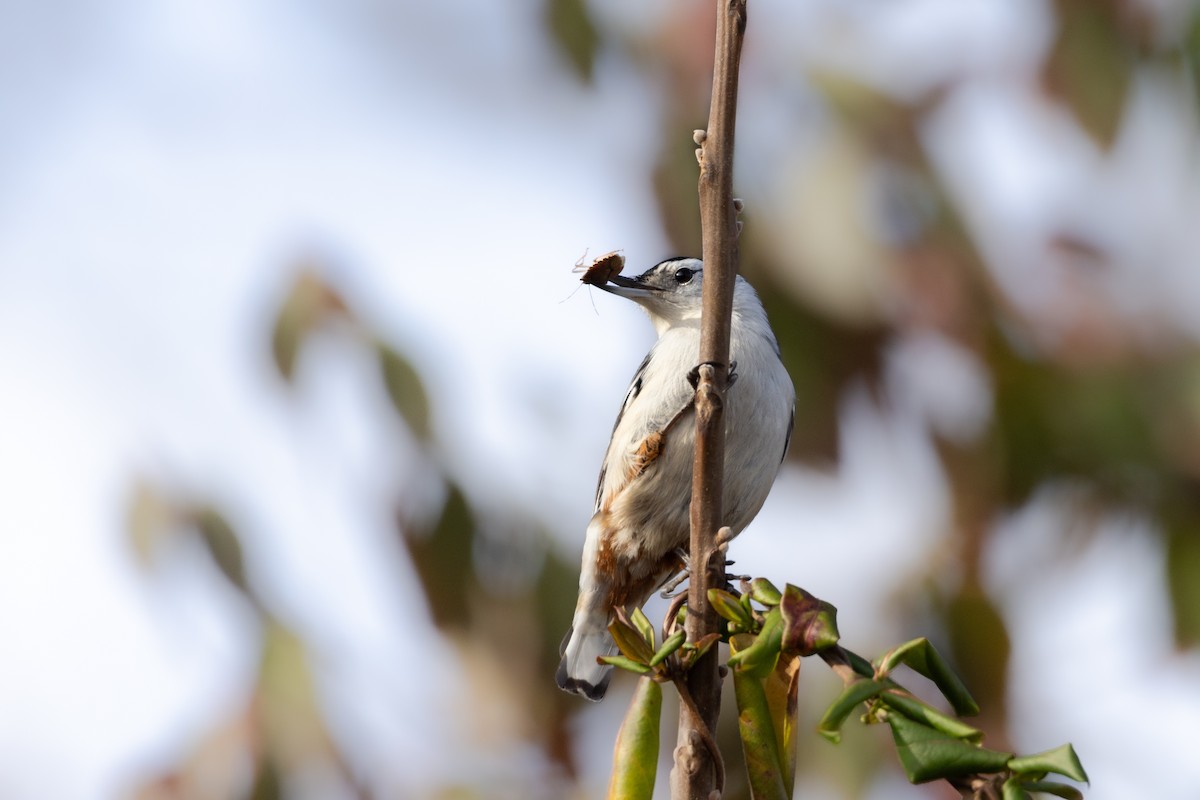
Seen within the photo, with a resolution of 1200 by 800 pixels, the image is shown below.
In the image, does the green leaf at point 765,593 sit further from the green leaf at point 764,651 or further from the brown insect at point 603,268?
the brown insect at point 603,268

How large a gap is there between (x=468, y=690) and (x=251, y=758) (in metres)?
0.83

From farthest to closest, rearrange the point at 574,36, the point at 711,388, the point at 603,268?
the point at 574,36 → the point at 603,268 → the point at 711,388

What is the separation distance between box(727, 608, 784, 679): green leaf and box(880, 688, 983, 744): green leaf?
185 mm

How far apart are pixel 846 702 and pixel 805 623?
0.18m

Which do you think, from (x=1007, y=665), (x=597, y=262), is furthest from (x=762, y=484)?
(x=1007, y=665)

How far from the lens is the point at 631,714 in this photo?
1812 millimetres

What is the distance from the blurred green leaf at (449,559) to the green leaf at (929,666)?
288cm

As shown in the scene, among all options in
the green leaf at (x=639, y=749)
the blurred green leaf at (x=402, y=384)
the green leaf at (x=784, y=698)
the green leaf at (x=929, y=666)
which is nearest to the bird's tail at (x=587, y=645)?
the blurred green leaf at (x=402, y=384)

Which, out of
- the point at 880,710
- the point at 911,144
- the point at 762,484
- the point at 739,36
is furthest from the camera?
the point at 911,144

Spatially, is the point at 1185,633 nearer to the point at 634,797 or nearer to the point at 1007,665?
the point at 1007,665

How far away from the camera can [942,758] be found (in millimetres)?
1298

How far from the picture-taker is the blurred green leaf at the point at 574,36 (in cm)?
475

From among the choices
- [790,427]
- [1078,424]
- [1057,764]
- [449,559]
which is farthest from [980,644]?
[1057,764]

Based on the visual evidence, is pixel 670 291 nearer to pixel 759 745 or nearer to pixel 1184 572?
pixel 1184 572
